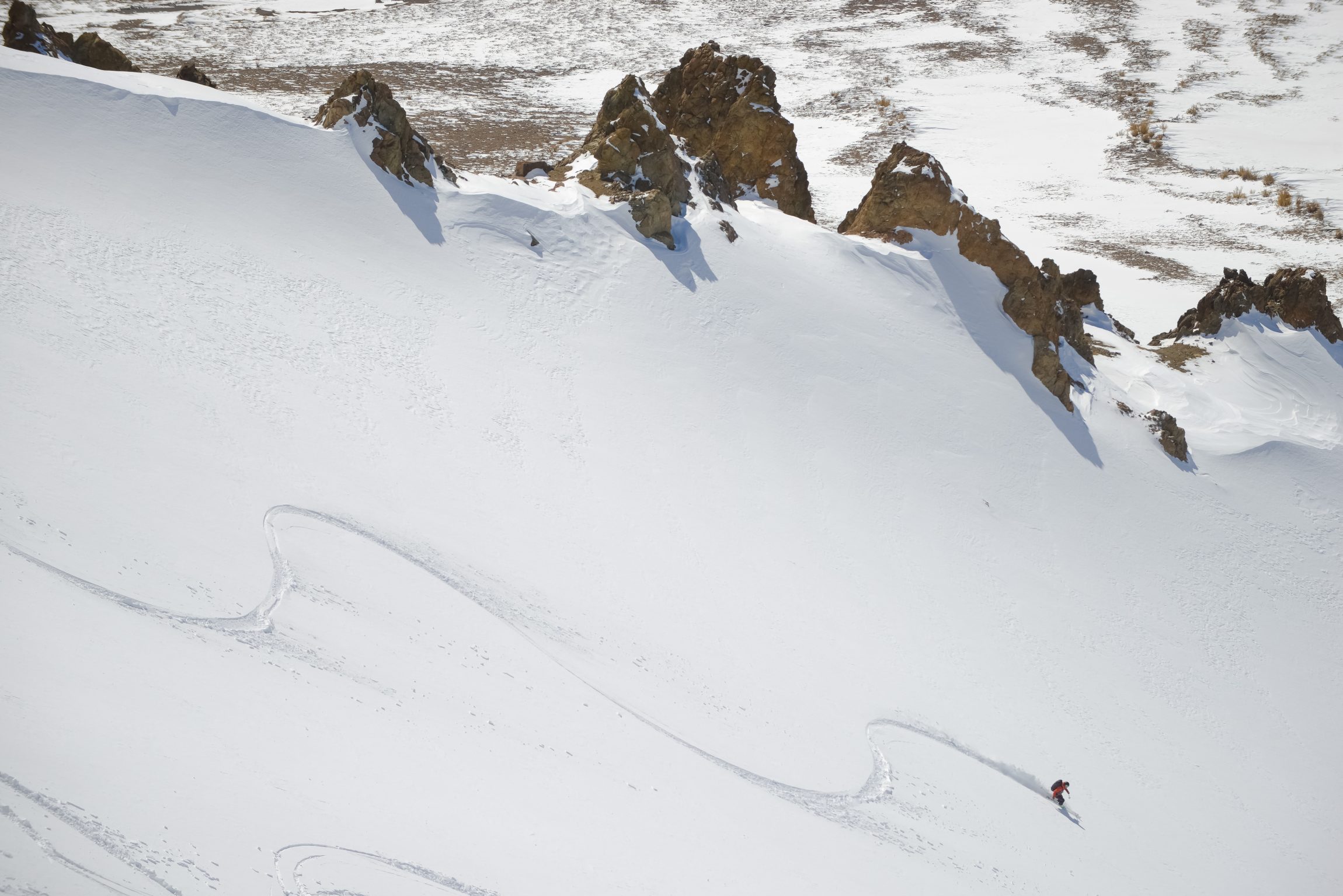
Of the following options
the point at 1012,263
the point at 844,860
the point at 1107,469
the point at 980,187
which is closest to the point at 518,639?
the point at 844,860

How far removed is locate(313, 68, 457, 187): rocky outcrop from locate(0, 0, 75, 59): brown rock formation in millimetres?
6107

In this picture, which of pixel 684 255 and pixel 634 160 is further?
pixel 634 160

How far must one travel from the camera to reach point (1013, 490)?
18.5 metres

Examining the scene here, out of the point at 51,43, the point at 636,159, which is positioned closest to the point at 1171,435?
the point at 636,159

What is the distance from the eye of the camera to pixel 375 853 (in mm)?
8930

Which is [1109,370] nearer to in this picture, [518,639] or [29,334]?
[518,639]

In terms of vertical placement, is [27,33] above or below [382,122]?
above

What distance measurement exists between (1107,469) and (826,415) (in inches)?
254

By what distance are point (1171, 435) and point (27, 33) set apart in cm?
2687

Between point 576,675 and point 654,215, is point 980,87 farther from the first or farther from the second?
point 576,675

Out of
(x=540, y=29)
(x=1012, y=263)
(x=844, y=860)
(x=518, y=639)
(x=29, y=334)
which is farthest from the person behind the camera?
(x=540, y=29)

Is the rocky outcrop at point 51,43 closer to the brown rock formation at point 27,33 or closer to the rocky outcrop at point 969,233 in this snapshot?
the brown rock formation at point 27,33

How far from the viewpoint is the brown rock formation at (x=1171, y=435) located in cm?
2019

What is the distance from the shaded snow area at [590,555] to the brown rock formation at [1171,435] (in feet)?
0.95
